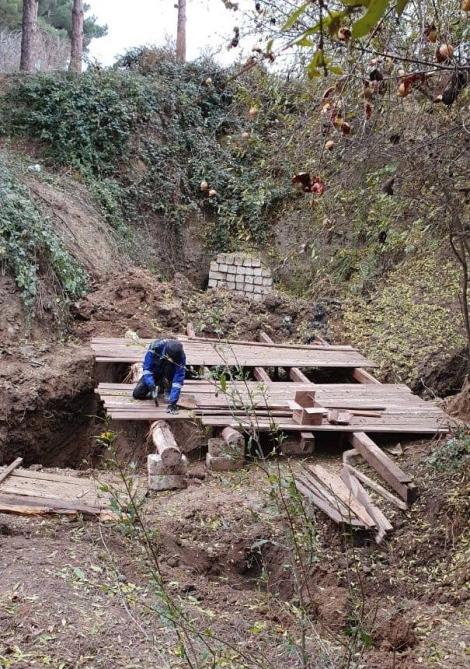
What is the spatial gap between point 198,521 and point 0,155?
9.64 m

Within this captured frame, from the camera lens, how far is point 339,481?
264 inches

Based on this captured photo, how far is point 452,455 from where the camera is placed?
671cm

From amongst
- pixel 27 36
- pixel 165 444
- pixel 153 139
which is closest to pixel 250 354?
pixel 165 444

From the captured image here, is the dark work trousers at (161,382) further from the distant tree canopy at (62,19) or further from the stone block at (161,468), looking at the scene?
the distant tree canopy at (62,19)

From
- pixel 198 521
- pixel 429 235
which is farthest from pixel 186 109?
pixel 198 521

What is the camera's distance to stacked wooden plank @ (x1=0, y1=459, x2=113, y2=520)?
5797 millimetres

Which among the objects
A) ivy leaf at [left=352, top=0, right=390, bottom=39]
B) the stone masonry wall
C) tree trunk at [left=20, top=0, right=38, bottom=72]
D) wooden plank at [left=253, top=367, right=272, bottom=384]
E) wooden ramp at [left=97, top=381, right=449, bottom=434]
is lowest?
wooden ramp at [left=97, top=381, right=449, bottom=434]

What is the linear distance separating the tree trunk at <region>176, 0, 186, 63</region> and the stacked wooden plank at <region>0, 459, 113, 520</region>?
48.4 feet

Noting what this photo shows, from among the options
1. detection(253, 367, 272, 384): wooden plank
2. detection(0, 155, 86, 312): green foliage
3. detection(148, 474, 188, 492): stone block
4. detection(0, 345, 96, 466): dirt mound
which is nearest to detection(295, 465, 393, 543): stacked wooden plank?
detection(148, 474, 188, 492): stone block

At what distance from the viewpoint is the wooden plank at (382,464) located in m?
6.49

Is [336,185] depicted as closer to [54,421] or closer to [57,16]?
[54,421]

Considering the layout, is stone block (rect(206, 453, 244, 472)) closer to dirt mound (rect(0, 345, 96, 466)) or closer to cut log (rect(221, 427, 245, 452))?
cut log (rect(221, 427, 245, 452))

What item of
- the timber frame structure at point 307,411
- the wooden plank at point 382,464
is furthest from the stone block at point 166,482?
the wooden plank at point 382,464

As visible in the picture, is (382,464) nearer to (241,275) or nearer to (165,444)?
(165,444)
